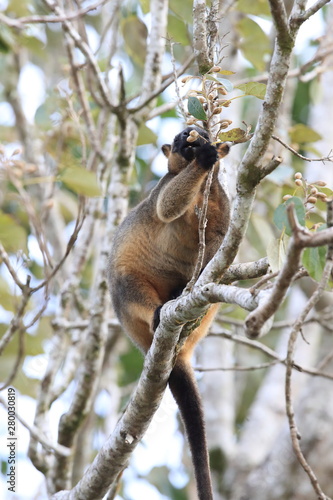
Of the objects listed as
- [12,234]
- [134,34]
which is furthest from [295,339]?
[134,34]

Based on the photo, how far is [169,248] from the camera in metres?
4.76

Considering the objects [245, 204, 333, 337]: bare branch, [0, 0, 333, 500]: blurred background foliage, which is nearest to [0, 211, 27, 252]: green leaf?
[0, 0, 333, 500]: blurred background foliage

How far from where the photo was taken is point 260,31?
6.01 m

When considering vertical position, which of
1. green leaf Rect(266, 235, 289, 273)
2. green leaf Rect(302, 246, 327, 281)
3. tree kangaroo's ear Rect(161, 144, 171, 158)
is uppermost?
tree kangaroo's ear Rect(161, 144, 171, 158)

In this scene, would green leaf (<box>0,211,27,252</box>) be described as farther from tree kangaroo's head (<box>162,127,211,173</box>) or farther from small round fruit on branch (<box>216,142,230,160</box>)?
small round fruit on branch (<box>216,142,230,160</box>)

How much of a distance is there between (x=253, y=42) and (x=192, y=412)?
11.3ft

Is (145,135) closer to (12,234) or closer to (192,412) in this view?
(12,234)

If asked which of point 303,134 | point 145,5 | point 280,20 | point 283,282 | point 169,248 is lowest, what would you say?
point 283,282

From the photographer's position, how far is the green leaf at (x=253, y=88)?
3223 millimetres

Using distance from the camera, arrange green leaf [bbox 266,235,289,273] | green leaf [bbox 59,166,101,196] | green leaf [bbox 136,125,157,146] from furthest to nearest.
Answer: green leaf [bbox 136,125,157,146] < green leaf [bbox 59,166,101,196] < green leaf [bbox 266,235,289,273]

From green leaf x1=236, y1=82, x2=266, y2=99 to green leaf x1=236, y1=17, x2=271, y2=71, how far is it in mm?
2944

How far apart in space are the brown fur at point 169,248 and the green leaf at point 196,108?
893 mm

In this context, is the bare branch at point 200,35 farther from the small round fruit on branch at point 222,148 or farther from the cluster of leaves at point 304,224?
the cluster of leaves at point 304,224

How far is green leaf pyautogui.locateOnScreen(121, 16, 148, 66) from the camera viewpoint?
251 inches
